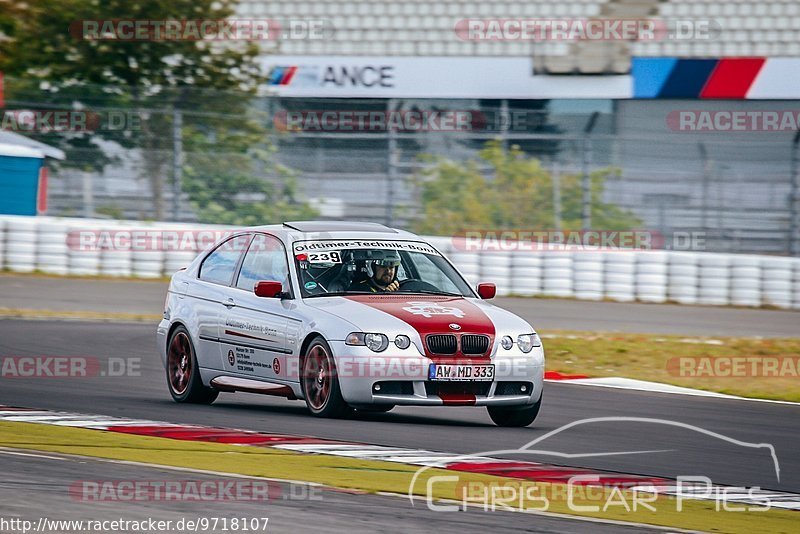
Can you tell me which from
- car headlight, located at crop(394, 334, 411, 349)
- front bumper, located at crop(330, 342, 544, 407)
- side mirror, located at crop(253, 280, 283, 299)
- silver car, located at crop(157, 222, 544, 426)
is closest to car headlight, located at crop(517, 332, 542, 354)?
silver car, located at crop(157, 222, 544, 426)

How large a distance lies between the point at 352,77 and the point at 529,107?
303 cm

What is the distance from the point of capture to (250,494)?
660cm

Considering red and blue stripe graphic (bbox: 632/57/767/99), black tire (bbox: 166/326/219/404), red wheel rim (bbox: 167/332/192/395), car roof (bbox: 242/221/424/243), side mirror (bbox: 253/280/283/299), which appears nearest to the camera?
side mirror (bbox: 253/280/283/299)

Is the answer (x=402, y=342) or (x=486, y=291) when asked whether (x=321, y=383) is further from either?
(x=486, y=291)

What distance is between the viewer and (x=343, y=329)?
9.25m

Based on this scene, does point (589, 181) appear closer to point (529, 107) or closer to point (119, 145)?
point (529, 107)

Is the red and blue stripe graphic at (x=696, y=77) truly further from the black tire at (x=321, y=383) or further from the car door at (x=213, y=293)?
the black tire at (x=321, y=383)

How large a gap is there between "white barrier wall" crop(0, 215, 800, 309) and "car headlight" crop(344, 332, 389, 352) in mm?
10798

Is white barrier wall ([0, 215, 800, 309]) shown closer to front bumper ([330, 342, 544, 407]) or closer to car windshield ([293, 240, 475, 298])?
car windshield ([293, 240, 475, 298])

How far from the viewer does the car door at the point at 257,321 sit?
9.88m

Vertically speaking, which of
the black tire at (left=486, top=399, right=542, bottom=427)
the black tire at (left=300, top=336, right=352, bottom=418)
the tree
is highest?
the tree

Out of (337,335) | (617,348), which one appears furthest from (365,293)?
(617,348)

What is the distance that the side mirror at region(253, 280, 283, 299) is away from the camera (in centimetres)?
980

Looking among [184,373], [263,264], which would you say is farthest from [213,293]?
[184,373]
